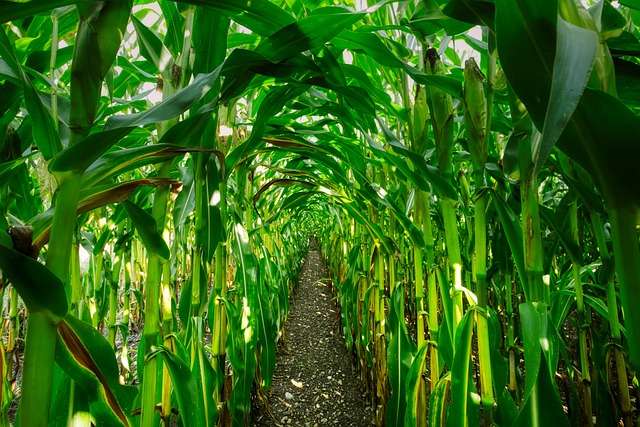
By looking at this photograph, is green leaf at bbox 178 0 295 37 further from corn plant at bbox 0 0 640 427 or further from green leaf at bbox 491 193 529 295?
green leaf at bbox 491 193 529 295

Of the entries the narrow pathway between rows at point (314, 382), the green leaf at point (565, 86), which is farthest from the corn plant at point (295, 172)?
the narrow pathway between rows at point (314, 382)

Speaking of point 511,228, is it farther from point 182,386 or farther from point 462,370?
point 182,386

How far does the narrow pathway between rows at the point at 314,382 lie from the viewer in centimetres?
157

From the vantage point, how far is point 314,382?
1.92 m

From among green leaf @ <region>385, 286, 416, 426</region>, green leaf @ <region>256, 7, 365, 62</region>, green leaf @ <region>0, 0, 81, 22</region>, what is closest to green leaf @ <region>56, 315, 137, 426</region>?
green leaf @ <region>0, 0, 81, 22</region>

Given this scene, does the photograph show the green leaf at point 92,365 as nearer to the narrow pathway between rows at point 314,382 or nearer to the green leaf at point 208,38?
the green leaf at point 208,38

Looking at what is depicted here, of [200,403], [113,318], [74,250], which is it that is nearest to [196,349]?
[200,403]

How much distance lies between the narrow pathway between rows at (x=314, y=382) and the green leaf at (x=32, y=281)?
1.44 metres

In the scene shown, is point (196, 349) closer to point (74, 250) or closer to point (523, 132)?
point (74, 250)

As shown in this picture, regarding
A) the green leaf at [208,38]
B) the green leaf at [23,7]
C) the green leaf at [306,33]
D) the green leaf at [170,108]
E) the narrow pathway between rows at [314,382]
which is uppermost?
the green leaf at [208,38]

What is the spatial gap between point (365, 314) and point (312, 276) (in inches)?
158

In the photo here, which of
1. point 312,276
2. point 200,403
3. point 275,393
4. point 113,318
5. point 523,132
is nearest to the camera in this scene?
point 523,132

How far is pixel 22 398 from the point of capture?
30 cm

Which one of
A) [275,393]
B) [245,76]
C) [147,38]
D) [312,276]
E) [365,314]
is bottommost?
[275,393]
